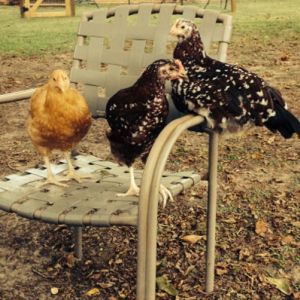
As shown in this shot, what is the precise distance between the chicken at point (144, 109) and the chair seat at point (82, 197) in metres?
0.10

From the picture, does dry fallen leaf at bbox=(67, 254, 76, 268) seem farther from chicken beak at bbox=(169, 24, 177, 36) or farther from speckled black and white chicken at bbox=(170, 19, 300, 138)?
chicken beak at bbox=(169, 24, 177, 36)

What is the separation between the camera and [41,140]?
215cm

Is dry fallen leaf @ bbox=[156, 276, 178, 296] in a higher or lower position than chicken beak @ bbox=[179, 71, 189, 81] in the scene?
lower

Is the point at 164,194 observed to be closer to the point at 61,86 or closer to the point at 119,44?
the point at 61,86

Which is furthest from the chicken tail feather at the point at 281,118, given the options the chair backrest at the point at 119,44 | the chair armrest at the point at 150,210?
the chair armrest at the point at 150,210

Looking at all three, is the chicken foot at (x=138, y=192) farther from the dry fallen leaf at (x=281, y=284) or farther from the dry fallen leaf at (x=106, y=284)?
the dry fallen leaf at (x=281, y=284)

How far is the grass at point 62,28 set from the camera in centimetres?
818

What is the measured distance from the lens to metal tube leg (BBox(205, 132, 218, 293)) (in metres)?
2.03

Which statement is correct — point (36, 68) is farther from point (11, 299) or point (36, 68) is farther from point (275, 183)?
point (11, 299)

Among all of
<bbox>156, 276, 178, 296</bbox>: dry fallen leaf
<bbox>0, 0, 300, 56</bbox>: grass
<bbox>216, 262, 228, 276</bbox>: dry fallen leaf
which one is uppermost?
<bbox>216, 262, 228, 276</bbox>: dry fallen leaf

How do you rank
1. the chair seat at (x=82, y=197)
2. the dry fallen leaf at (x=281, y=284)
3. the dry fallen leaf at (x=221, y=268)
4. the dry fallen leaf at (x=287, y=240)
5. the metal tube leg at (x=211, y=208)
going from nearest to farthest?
the chair seat at (x=82, y=197), the metal tube leg at (x=211, y=208), the dry fallen leaf at (x=281, y=284), the dry fallen leaf at (x=221, y=268), the dry fallen leaf at (x=287, y=240)

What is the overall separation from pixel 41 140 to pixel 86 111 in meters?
0.22

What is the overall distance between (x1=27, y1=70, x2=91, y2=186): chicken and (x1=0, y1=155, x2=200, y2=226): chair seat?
0.27 feet

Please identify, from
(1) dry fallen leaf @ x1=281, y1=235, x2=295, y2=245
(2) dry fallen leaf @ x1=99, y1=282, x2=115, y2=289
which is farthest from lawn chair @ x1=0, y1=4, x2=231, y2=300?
(1) dry fallen leaf @ x1=281, y1=235, x2=295, y2=245
